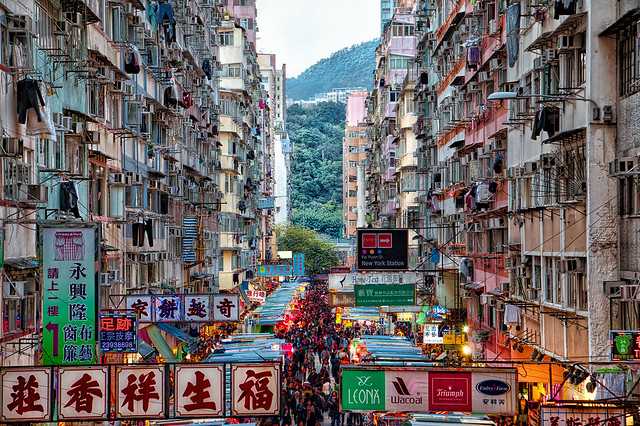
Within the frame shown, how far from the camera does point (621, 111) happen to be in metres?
24.0

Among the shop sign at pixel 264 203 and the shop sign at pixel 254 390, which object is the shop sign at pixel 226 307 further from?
the shop sign at pixel 264 203

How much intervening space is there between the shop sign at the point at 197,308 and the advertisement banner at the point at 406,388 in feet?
39.3

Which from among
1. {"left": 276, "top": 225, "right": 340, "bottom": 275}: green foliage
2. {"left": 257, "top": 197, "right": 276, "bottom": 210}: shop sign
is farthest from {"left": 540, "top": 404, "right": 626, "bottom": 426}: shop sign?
{"left": 276, "top": 225, "right": 340, "bottom": 275}: green foliage

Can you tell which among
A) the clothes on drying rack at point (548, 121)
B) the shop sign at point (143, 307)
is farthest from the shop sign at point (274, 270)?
the clothes on drying rack at point (548, 121)

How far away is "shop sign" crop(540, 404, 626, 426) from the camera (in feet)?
65.0

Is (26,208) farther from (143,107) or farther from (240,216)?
(240,216)

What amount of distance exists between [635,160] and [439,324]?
23406 millimetres

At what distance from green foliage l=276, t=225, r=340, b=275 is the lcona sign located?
111776mm

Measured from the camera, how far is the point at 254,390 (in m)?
21.2

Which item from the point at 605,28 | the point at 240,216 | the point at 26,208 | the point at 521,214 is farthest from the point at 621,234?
the point at 240,216

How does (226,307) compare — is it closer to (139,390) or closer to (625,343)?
(139,390)

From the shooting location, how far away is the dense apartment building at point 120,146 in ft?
76.1

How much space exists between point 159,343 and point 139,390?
19.5 m

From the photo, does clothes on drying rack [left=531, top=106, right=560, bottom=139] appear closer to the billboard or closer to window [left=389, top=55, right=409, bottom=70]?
the billboard
